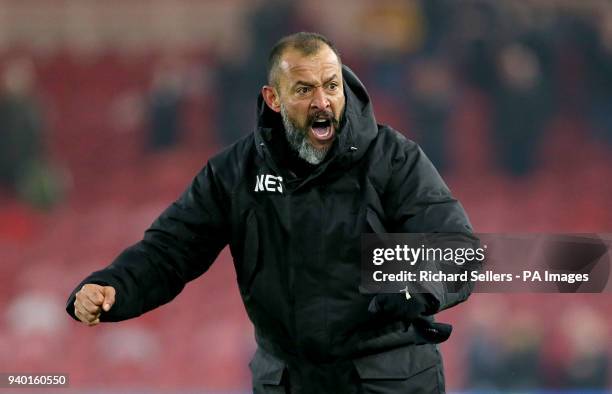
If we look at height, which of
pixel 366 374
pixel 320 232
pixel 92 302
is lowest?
pixel 366 374

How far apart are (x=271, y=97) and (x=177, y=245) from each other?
47cm

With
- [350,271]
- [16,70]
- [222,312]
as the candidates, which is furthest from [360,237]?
[16,70]

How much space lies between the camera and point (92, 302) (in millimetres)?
3213

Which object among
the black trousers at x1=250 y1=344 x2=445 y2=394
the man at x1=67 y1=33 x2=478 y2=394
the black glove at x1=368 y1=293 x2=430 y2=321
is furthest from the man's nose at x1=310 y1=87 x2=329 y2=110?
the black trousers at x1=250 y1=344 x2=445 y2=394

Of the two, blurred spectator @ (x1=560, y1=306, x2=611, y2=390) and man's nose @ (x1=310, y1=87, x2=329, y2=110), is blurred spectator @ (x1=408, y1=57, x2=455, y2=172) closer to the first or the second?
blurred spectator @ (x1=560, y1=306, x2=611, y2=390)

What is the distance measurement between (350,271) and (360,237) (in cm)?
9

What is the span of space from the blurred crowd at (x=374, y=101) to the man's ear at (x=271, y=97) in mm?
5526

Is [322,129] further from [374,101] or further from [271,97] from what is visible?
[374,101]

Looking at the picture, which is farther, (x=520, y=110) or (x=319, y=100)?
(x=520, y=110)

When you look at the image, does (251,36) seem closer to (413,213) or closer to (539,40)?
(539,40)

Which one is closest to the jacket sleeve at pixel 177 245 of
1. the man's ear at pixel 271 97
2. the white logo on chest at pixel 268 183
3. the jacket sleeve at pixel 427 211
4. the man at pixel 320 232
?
the man at pixel 320 232

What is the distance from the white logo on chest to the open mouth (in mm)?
159

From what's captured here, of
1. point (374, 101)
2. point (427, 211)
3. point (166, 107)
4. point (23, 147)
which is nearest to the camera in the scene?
point (427, 211)

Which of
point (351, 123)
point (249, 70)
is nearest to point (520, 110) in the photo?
point (249, 70)
